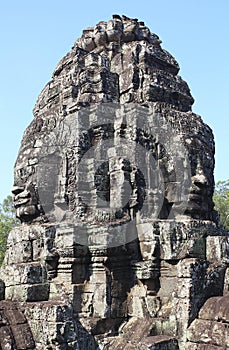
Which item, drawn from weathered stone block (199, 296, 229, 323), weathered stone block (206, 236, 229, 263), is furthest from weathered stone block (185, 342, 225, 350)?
weathered stone block (206, 236, 229, 263)

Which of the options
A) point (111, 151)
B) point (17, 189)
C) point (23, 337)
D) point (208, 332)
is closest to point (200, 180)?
point (111, 151)

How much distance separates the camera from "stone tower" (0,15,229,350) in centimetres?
556

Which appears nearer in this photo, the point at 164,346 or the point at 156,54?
the point at 164,346

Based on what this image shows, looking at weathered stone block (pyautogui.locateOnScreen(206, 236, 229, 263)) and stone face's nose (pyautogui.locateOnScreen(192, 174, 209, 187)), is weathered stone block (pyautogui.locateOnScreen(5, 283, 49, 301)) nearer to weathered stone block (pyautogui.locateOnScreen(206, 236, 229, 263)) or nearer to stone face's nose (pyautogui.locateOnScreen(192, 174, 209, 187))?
weathered stone block (pyautogui.locateOnScreen(206, 236, 229, 263))

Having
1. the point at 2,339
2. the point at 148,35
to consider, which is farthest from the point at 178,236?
the point at 148,35

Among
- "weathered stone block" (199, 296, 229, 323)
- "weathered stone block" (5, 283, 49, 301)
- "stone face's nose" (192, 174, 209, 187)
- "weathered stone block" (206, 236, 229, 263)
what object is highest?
"stone face's nose" (192, 174, 209, 187)

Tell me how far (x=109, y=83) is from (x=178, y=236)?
304 cm

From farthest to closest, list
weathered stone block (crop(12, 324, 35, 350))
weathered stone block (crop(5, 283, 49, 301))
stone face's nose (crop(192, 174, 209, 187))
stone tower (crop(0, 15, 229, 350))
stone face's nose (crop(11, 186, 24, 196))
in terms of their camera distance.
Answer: stone face's nose (crop(11, 186, 24, 196)) < stone face's nose (crop(192, 174, 209, 187)) < weathered stone block (crop(5, 283, 49, 301)) < stone tower (crop(0, 15, 229, 350)) < weathered stone block (crop(12, 324, 35, 350))

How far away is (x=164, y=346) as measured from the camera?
17.5 ft

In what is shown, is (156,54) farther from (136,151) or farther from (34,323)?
(34,323)

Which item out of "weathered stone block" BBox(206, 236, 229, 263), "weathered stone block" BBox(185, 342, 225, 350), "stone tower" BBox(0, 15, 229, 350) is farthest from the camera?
"weathered stone block" BBox(206, 236, 229, 263)

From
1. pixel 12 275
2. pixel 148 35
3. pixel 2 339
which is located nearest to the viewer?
pixel 2 339

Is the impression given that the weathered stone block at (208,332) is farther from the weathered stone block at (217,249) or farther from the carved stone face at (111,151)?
the carved stone face at (111,151)

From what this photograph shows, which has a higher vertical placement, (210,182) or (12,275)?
(210,182)
